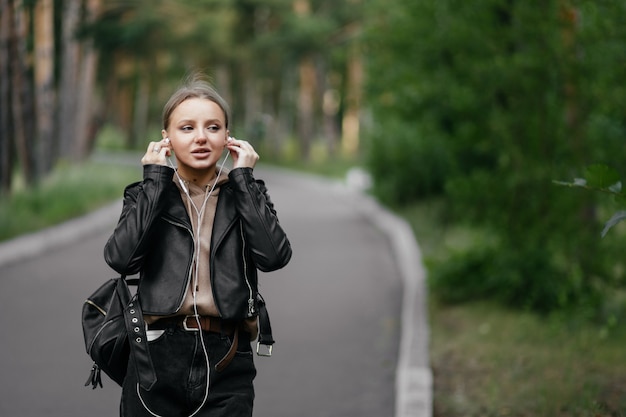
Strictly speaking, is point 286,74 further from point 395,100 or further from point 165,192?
point 165,192

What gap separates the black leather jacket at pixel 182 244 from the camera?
3.27 metres

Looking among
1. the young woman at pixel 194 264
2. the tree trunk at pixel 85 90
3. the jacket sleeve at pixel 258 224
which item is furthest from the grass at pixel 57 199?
the jacket sleeve at pixel 258 224

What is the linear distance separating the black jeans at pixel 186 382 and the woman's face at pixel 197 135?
1.83 ft

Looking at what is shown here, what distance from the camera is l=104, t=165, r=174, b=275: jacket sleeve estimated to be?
3.25m

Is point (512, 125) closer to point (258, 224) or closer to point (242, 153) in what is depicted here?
point (242, 153)

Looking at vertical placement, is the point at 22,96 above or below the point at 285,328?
above

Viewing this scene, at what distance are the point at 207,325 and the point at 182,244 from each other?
0.28 metres

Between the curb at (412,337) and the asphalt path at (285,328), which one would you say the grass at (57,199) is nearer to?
the asphalt path at (285,328)

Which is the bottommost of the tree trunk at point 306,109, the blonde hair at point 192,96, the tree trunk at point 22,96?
the tree trunk at point 306,109

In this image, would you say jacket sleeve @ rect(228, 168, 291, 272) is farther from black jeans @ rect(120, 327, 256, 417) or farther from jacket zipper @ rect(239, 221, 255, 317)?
black jeans @ rect(120, 327, 256, 417)

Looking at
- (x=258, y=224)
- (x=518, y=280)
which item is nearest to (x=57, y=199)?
(x=518, y=280)

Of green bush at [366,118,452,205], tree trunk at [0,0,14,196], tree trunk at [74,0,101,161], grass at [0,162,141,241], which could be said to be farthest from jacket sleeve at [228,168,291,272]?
tree trunk at [74,0,101,161]

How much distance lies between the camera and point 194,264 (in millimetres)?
3320

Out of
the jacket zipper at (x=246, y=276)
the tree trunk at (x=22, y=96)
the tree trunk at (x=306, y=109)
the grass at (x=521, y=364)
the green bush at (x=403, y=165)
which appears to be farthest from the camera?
the tree trunk at (x=306, y=109)
